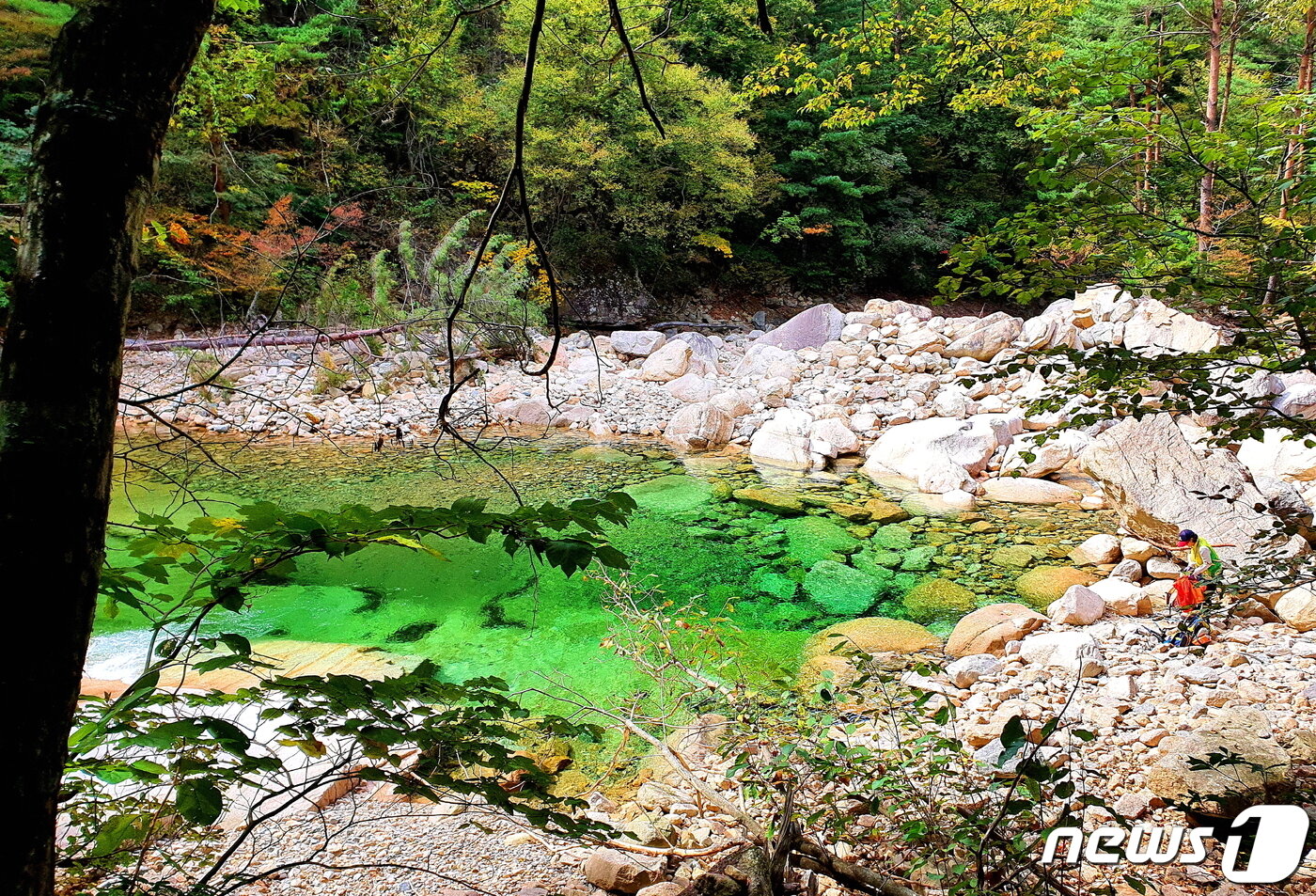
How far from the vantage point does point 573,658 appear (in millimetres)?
3785

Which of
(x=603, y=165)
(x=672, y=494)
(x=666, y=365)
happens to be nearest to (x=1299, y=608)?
(x=672, y=494)

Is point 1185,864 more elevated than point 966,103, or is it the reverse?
point 966,103

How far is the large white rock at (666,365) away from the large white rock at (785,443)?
2.50 m

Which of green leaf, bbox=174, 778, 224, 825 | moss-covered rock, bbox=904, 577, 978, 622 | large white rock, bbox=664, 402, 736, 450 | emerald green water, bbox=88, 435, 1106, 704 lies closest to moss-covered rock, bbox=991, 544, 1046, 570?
emerald green water, bbox=88, 435, 1106, 704

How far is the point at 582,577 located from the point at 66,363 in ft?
11.4

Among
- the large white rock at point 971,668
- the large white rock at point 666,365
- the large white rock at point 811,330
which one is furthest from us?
the large white rock at point 811,330

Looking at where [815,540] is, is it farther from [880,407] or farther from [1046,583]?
[880,407]

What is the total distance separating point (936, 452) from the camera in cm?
709

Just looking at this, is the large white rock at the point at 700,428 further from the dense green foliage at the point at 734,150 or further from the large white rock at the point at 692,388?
the dense green foliage at the point at 734,150

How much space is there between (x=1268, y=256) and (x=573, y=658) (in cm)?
335

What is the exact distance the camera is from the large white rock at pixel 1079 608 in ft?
12.6

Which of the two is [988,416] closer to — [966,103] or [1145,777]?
[966,103]

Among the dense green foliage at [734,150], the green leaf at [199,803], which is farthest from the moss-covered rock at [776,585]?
the green leaf at [199,803]

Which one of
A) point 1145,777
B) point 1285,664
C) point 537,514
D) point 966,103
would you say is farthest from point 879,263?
point 537,514
